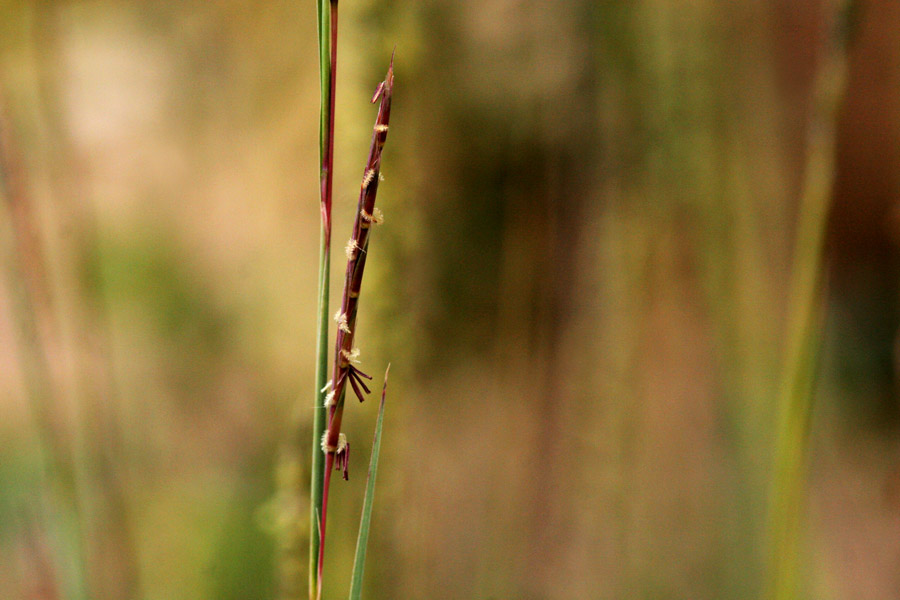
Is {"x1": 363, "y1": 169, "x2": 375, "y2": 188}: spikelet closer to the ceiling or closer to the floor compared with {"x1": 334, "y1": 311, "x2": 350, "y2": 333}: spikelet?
closer to the ceiling

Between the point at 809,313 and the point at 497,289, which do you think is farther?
the point at 497,289

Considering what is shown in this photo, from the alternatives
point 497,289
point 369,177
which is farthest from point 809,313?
point 497,289

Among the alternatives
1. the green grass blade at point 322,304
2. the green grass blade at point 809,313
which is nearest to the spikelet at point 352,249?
the green grass blade at point 322,304

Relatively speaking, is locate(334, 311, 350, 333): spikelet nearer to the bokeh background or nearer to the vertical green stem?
the vertical green stem

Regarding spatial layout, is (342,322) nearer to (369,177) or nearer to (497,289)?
(369,177)

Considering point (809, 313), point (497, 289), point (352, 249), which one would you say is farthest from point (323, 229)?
point (497, 289)

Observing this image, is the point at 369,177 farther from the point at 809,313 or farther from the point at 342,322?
the point at 809,313

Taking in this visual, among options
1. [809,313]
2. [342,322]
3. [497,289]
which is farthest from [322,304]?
[497,289]

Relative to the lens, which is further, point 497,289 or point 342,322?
point 497,289

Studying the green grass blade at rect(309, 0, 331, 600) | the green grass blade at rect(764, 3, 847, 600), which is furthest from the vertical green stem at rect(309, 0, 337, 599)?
the green grass blade at rect(764, 3, 847, 600)

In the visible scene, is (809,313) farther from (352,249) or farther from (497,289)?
(497,289)
